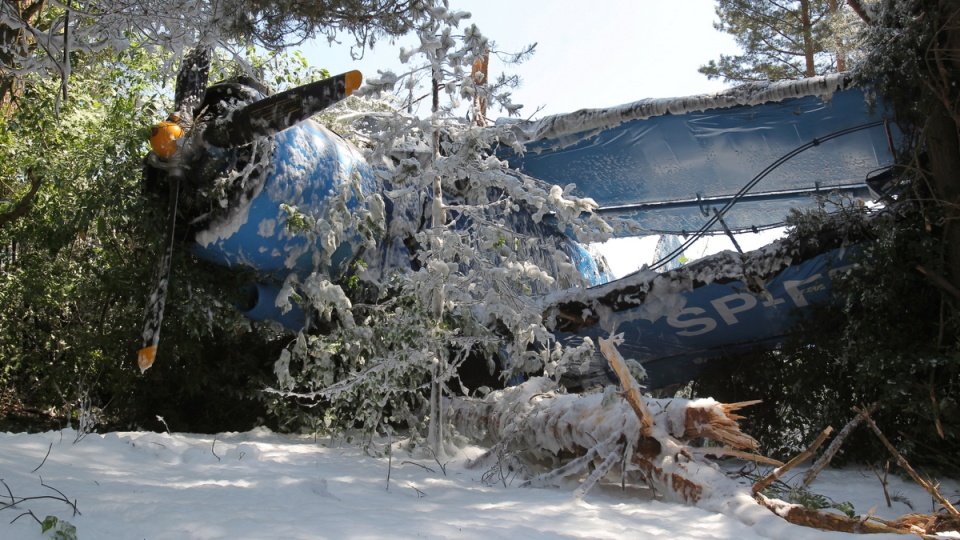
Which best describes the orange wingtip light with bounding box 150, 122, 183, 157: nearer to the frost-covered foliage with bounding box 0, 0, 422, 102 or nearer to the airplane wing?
the frost-covered foliage with bounding box 0, 0, 422, 102

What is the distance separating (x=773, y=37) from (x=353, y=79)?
11.6 meters

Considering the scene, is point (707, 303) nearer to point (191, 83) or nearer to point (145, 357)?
point (145, 357)

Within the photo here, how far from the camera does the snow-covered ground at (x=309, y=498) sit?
2.82 m

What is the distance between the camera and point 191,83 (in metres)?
6.35

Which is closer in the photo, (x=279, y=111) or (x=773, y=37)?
(x=279, y=111)

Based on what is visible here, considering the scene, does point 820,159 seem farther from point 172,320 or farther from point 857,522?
point 172,320

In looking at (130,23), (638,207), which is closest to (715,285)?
(638,207)

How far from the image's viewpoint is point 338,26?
534 cm

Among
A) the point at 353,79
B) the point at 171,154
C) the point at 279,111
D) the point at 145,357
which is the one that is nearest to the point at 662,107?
the point at 353,79

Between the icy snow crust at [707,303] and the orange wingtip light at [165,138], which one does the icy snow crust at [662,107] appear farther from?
the orange wingtip light at [165,138]

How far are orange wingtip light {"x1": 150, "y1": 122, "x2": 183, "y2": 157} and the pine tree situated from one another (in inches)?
412

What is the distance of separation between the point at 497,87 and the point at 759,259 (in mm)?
2605

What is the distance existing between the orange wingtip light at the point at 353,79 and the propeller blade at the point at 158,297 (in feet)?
5.69

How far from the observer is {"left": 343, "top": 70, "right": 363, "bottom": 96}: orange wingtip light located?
5374mm
